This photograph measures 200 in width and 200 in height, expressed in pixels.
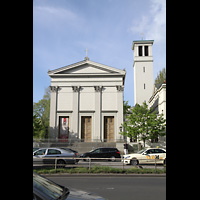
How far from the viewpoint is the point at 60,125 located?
37500 mm

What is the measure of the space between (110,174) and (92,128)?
23.6m

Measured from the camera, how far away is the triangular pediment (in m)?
38.7

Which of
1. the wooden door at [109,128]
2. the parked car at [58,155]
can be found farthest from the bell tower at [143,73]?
the parked car at [58,155]

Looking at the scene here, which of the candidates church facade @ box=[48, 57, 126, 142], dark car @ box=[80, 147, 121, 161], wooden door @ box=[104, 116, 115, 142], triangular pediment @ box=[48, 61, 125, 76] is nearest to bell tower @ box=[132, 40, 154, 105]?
church facade @ box=[48, 57, 126, 142]

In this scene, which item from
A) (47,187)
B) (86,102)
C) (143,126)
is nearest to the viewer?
(47,187)

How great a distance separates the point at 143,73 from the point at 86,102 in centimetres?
2494

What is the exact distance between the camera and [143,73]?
5788 cm

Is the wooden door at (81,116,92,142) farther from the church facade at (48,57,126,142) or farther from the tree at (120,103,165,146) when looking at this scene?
the tree at (120,103,165,146)

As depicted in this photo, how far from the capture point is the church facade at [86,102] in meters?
37.0

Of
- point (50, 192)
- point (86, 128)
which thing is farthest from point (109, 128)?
point (50, 192)

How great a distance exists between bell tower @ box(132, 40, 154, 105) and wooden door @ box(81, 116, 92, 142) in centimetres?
2330

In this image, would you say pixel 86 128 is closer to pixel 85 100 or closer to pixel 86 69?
pixel 85 100

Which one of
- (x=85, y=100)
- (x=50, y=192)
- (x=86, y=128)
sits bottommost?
(x=86, y=128)
